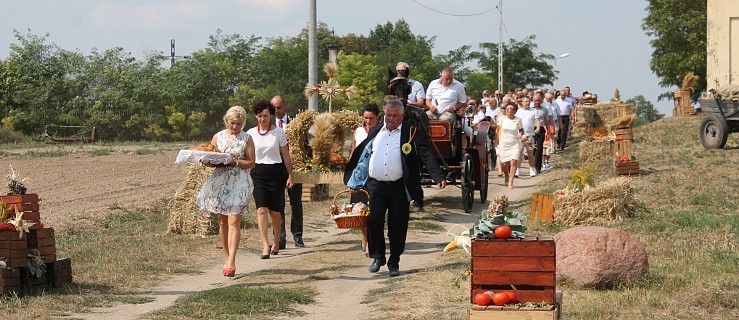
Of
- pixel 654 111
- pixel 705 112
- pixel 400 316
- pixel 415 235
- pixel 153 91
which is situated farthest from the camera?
pixel 654 111

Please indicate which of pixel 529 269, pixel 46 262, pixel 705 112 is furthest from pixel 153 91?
pixel 529 269

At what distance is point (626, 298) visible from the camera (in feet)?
32.8

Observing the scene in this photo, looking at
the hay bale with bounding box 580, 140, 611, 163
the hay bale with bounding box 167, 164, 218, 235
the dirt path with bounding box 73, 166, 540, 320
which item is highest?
the hay bale with bounding box 580, 140, 611, 163

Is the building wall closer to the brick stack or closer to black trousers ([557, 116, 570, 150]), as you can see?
black trousers ([557, 116, 570, 150])

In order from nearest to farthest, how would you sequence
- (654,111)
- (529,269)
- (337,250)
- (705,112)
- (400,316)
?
(529,269) < (400,316) < (337,250) < (705,112) < (654,111)

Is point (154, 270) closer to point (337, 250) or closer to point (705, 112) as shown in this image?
→ point (337, 250)

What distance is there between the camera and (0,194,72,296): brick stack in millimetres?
10734

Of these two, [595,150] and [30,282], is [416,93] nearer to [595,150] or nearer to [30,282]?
[30,282]

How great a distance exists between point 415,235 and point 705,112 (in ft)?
45.7

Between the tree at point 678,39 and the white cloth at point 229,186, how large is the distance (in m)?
47.2

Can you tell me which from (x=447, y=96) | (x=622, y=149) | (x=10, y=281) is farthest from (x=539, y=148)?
(x=10, y=281)

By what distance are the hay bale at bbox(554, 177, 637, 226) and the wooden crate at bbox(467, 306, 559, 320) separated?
7.31 m

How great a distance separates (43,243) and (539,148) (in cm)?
1647

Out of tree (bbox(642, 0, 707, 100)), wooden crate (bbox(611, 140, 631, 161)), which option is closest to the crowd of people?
wooden crate (bbox(611, 140, 631, 161))
